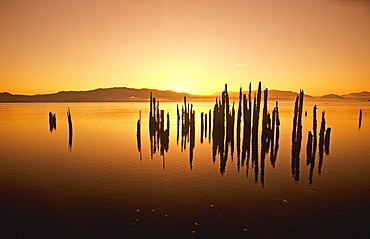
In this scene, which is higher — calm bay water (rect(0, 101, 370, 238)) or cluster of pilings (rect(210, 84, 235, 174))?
cluster of pilings (rect(210, 84, 235, 174))

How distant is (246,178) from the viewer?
55.4ft

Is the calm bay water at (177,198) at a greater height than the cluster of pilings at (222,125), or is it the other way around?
the cluster of pilings at (222,125)

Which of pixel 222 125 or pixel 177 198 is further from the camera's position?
pixel 222 125

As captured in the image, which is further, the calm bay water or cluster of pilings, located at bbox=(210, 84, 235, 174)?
cluster of pilings, located at bbox=(210, 84, 235, 174)

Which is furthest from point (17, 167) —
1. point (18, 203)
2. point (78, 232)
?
point (78, 232)

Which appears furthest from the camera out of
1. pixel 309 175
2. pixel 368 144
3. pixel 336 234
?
pixel 368 144

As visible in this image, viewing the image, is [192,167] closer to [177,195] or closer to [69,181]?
[177,195]

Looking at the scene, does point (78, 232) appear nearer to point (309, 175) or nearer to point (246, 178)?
point (246, 178)

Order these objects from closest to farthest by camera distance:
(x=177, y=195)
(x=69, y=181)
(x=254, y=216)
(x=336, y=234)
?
(x=336, y=234) < (x=254, y=216) < (x=177, y=195) < (x=69, y=181)

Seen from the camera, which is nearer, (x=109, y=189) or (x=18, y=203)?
(x=18, y=203)

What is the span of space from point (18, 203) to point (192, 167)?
11498mm

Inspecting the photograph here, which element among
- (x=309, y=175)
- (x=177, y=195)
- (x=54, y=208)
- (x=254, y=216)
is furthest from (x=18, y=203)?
(x=309, y=175)

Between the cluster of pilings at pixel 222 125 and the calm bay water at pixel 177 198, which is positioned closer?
the calm bay water at pixel 177 198

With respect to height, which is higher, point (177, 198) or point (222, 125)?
point (222, 125)
